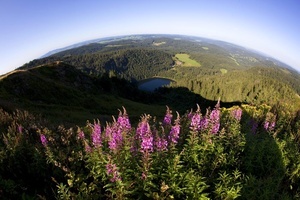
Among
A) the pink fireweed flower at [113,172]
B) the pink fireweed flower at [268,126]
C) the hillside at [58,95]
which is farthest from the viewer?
the hillside at [58,95]

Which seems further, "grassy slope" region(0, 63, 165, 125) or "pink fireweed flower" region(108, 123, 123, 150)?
"grassy slope" region(0, 63, 165, 125)

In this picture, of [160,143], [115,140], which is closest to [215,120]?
[160,143]

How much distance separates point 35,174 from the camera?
6.81 meters

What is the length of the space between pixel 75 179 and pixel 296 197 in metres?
7.27

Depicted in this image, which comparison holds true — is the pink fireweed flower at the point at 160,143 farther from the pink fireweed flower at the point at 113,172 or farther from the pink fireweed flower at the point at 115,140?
the pink fireweed flower at the point at 113,172

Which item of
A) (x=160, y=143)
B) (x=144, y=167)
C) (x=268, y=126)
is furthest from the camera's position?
(x=268, y=126)

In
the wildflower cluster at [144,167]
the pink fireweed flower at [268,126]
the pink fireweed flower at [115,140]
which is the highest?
the pink fireweed flower at [115,140]

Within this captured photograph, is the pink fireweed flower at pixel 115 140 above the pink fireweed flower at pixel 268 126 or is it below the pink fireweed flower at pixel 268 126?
above

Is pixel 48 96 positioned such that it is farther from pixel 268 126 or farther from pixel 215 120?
pixel 215 120

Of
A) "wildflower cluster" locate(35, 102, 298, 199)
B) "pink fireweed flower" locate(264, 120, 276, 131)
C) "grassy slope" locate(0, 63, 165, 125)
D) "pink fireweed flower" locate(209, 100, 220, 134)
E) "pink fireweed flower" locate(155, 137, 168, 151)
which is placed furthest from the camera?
"grassy slope" locate(0, 63, 165, 125)

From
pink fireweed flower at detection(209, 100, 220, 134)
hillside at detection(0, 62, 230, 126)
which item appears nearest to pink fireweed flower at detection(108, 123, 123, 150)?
pink fireweed flower at detection(209, 100, 220, 134)

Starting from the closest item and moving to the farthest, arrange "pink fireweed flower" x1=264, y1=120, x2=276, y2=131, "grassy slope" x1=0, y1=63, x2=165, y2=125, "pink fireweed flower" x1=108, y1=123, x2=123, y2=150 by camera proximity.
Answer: "pink fireweed flower" x1=108, y1=123, x2=123, y2=150
"pink fireweed flower" x1=264, y1=120, x2=276, y2=131
"grassy slope" x1=0, y1=63, x2=165, y2=125

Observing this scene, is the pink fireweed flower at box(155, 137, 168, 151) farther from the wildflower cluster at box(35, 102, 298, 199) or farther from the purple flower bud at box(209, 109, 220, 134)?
the purple flower bud at box(209, 109, 220, 134)

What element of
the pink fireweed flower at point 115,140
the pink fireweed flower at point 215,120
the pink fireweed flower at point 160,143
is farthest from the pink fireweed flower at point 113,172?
the pink fireweed flower at point 215,120
